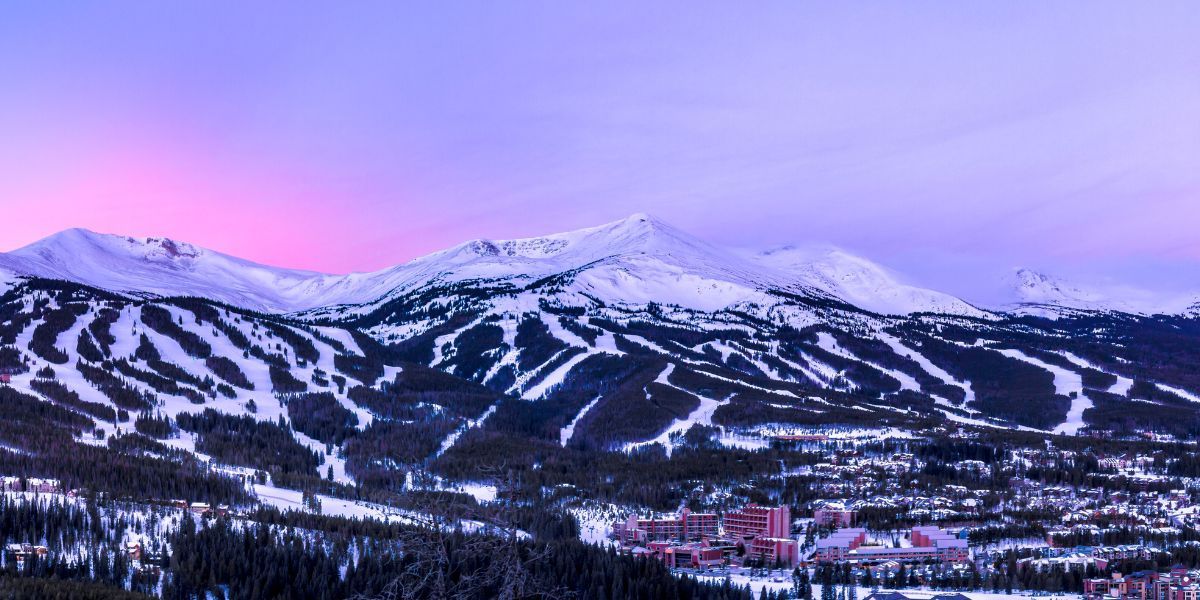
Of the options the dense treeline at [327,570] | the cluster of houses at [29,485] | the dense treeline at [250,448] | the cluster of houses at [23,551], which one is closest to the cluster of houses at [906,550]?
the dense treeline at [327,570]

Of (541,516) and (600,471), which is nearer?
(541,516)

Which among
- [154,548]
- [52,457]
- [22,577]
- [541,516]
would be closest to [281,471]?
[52,457]

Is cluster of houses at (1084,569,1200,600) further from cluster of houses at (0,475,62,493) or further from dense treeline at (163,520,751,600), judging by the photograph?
cluster of houses at (0,475,62,493)

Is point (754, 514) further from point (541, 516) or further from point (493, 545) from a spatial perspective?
point (493, 545)

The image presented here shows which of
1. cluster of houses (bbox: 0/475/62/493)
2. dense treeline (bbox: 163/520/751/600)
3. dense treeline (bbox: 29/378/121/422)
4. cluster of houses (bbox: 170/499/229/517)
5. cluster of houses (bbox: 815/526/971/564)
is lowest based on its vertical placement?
dense treeline (bbox: 163/520/751/600)

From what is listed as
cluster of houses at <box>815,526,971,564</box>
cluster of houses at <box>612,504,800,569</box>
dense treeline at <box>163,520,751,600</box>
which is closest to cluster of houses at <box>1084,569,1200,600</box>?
cluster of houses at <box>815,526,971,564</box>

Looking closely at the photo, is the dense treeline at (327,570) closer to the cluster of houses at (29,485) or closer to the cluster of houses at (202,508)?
the cluster of houses at (202,508)
